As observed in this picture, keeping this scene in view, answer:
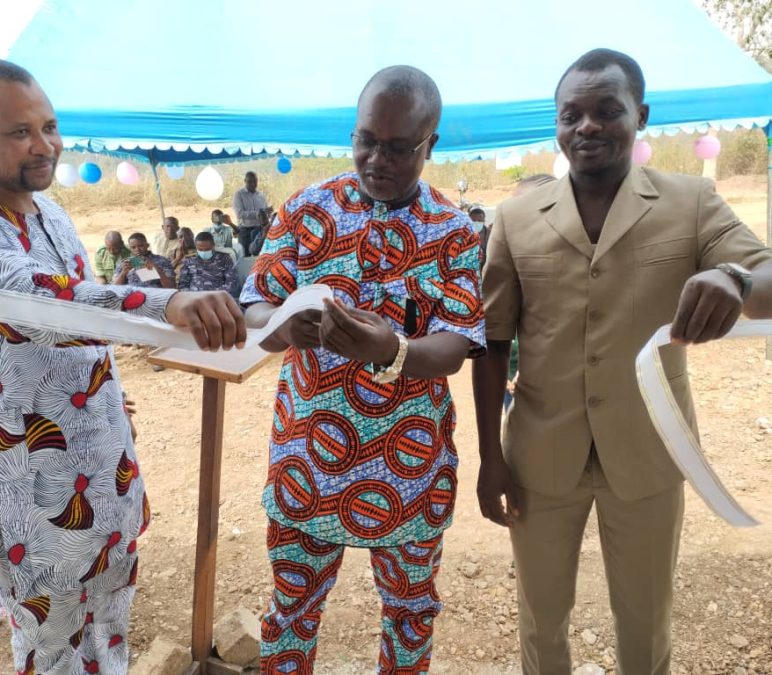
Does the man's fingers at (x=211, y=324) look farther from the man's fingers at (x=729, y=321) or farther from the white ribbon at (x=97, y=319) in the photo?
the man's fingers at (x=729, y=321)

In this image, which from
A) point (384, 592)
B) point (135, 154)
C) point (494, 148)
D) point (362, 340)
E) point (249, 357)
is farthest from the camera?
point (135, 154)

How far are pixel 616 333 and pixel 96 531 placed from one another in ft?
4.77

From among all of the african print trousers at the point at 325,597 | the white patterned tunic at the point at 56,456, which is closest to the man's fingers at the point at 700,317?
the african print trousers at the point at 325,597

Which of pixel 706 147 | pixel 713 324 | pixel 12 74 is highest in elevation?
pixel 706 147

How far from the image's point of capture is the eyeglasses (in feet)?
4.61

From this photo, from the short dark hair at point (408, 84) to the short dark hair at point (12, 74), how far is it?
82 cm

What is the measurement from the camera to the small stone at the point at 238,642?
7.80 feet

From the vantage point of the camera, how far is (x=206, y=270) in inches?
284

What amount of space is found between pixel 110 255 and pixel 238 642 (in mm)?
6633

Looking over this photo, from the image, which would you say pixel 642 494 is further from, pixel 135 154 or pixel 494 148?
pixel 135 154

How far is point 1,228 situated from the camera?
1479 millimetres

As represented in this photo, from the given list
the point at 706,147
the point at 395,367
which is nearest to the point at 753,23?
the point at 706,147

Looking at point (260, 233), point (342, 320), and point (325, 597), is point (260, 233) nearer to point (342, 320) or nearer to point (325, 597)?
point (325, 597)

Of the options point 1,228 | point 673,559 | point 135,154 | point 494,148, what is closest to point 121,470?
point 1,228
